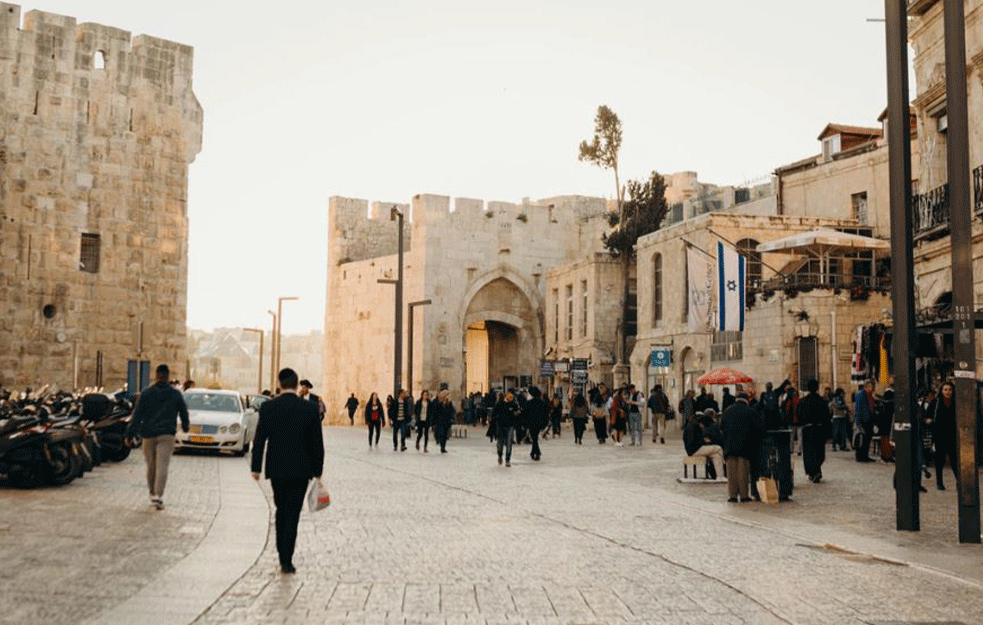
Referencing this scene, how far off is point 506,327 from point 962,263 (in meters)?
44.4

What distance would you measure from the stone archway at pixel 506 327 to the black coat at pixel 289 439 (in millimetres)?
42283

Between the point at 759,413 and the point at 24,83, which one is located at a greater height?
the point at 24,83

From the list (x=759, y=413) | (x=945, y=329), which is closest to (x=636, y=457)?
(x=945, y=329)

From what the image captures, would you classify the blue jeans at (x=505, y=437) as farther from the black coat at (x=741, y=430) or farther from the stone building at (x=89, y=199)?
the stone building at (x=89, y=199)

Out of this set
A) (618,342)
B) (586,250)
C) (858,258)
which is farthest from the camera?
(586,250)

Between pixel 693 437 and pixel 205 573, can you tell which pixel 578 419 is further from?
pixel 205 573

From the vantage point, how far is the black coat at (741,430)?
14.6 meters

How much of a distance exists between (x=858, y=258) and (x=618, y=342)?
13057 mm

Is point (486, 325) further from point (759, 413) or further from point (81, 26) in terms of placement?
point (759, 413)

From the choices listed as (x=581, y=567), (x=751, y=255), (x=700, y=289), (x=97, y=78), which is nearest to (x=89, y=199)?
(x=97, y=78)

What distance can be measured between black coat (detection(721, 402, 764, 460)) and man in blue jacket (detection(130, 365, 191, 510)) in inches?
271

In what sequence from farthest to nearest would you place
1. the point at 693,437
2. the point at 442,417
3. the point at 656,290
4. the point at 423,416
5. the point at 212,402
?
the point at 656,290 → the point at 423,416 → the point at 442,417 → the point at 212,402 → the point at 693,437

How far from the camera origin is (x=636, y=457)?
2447 cm

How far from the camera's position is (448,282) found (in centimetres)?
5106
